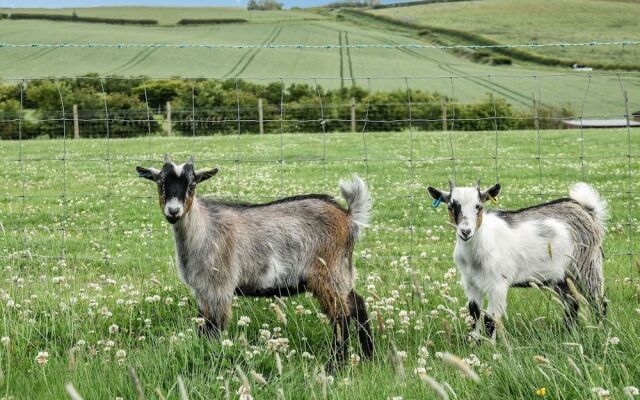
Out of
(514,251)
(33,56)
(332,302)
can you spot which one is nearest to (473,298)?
(514,251)

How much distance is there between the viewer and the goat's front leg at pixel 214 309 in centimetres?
646

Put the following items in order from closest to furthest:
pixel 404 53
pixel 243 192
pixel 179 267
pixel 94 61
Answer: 1. pixel 179 267
2. pixel 243 192
3. pixel 94 61
4. pixel 404 53

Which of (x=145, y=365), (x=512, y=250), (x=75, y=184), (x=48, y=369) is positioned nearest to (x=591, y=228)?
(x=512, y=250)

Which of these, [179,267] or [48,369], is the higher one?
[179,267]

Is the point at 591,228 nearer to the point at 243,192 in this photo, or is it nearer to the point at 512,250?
the point at 512,250

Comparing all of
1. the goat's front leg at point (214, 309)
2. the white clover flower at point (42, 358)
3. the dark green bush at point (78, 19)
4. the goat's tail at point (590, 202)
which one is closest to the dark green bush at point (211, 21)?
the dark green bush at point (78, 19)

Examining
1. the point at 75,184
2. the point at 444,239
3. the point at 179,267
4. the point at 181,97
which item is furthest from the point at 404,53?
the point at 179,267

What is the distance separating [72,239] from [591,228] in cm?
839

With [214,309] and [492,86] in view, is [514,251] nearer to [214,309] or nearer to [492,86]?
[214,309]

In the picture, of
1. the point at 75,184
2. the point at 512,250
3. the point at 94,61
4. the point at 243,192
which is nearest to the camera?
the point at 512,250

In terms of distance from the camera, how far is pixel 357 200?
7.09 m

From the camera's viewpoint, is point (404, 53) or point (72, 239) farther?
point (404, 53)

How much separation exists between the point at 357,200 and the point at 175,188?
1767 mm

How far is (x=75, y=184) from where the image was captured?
20.1 meters
